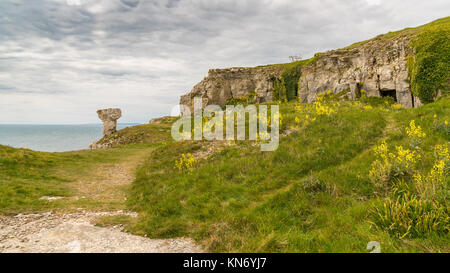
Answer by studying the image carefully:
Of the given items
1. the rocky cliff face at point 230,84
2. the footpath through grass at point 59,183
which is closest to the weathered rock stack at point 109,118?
the rocky cliff face at point 230,84

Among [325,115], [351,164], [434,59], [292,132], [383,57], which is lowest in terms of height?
[351,164]

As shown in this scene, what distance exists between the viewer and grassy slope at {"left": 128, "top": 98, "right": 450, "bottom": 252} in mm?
4902

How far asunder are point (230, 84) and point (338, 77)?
2920 centimetres

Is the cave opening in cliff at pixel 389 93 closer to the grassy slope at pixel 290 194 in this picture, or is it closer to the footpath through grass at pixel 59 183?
the grassy slope at pixel 290 194

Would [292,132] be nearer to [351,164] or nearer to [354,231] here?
[351,164]

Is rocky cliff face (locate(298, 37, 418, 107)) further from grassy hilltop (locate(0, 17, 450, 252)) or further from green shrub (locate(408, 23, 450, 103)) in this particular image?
grassy hilltop (locate(0, 17, 450, 252))

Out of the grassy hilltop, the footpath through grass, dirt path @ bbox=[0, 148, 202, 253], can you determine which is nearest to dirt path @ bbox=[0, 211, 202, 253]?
dirt path @ bbox=[0, 148, 202, 253]

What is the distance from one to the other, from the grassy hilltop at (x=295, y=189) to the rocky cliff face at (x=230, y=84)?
4767cm

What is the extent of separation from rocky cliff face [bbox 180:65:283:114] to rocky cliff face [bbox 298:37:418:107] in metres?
16.4

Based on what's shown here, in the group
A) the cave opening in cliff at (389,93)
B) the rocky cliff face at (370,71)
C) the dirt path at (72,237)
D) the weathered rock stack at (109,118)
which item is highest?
the rocky cliff face at (370,71)

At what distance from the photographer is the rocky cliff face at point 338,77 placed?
90.7 feet
